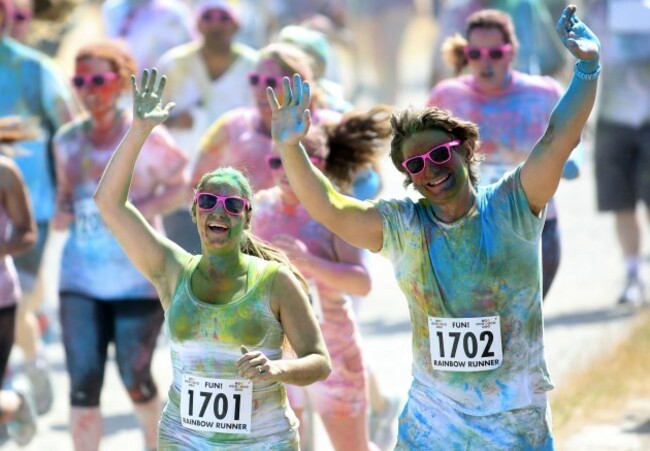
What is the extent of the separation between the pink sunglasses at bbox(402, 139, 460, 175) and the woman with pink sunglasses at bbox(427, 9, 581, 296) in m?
2.54

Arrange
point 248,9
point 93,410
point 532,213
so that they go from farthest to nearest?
point 248,9, point 93,410, point 532,213

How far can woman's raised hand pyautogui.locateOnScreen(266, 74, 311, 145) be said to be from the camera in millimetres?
5523

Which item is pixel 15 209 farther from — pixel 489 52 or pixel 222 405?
pixel 222 405

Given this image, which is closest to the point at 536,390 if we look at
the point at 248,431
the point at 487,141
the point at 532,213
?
the point at 532,213

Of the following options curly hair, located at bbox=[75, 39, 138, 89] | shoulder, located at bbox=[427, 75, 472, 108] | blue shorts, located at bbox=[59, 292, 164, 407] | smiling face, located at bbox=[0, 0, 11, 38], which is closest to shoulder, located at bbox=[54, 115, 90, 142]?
curly hair, located at bbox=[75, 39, 138, 89]

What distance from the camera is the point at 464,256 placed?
222 inches

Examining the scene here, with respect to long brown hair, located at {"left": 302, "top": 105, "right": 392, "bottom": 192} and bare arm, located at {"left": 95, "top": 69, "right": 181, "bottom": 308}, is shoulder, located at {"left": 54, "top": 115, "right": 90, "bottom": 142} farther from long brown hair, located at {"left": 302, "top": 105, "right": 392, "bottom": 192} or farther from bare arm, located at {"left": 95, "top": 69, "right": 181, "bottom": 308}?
bare arm, located at {"left": 95, "top": 69, "right": 181, "bottom": 308}

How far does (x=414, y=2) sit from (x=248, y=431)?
617 inches

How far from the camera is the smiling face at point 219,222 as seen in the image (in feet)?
18.7

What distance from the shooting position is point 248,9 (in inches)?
695

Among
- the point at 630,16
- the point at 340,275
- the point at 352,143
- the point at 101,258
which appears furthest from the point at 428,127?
the point at 630,16

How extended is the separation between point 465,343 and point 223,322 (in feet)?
2.47

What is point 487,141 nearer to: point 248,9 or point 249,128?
point 249,128

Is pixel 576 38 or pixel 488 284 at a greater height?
pixel 576 38
